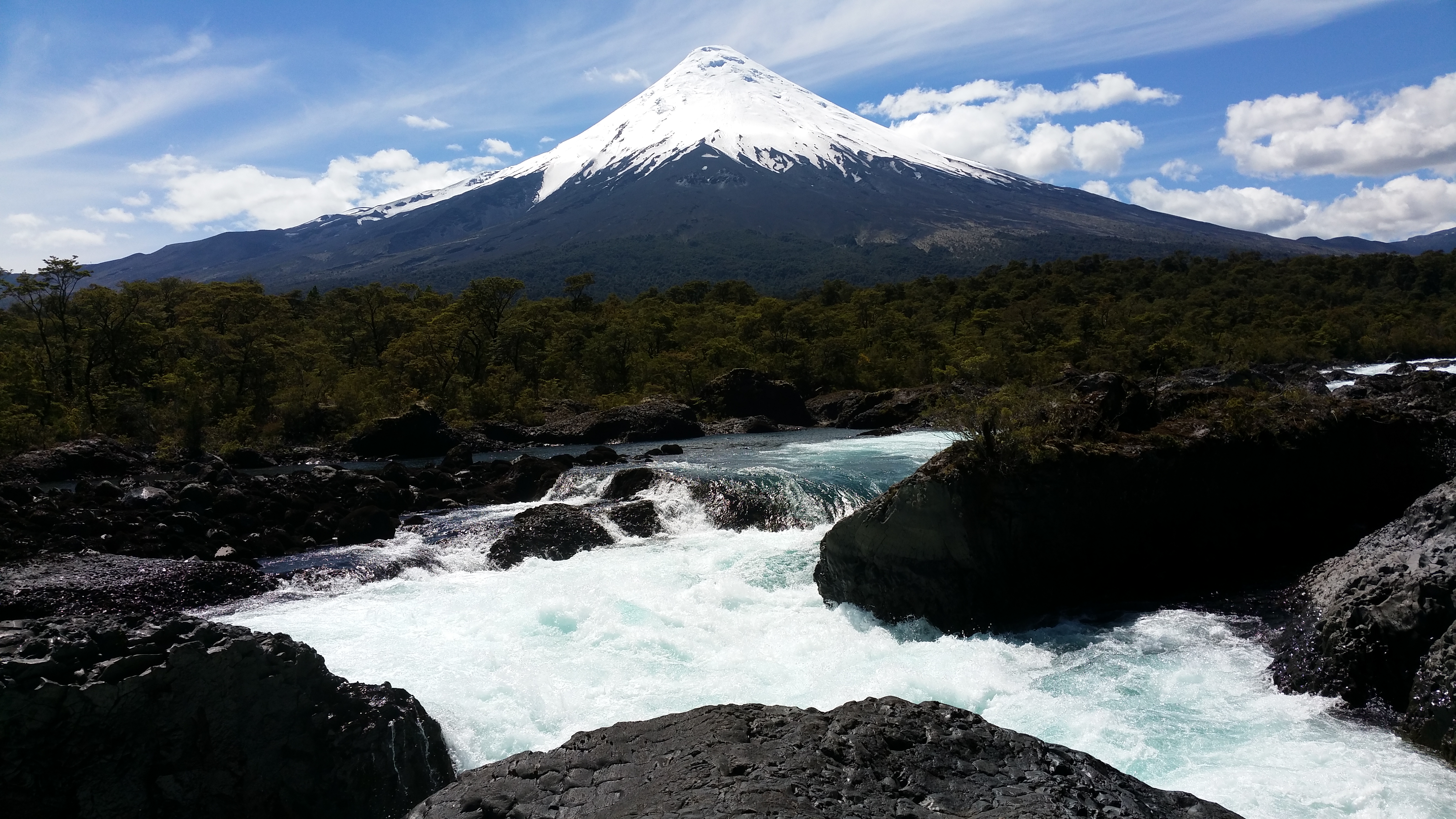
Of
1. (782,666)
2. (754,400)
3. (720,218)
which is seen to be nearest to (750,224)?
(720,218)

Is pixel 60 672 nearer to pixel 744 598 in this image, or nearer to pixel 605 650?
pixel 605 650

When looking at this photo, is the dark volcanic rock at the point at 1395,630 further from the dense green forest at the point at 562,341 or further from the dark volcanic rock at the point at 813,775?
the dense green forest at the point at 562,341

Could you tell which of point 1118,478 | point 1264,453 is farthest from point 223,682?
point 1264,453

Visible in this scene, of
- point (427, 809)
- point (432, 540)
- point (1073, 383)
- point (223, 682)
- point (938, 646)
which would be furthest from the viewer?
point (1073, 383)

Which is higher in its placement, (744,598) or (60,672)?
(60,672)

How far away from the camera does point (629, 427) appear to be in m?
30.9

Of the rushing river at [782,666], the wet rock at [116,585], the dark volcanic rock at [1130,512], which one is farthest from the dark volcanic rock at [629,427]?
the dark volcanic rock at [1130,512]

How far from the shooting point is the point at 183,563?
38.6ft

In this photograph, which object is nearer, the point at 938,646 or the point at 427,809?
the point at 427,809

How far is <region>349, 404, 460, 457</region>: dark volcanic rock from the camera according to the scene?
91.7 ft

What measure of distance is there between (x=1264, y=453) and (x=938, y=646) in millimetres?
5273

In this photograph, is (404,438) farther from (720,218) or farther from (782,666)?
(720,218)

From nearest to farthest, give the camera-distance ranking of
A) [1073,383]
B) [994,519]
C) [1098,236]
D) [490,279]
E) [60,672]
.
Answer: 1. [60,672]
2. [994,519]
3. [1073,383]
4. [490,279]
5. [1098,236]

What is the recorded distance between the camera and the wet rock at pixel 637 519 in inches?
590
